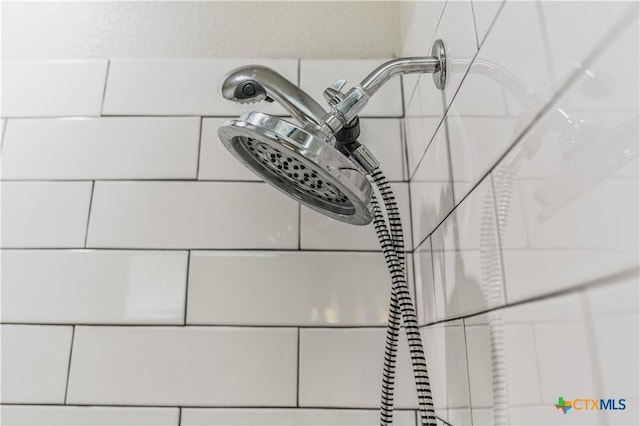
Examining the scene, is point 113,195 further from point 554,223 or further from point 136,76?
point 554,223

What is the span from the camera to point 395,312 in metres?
0.63

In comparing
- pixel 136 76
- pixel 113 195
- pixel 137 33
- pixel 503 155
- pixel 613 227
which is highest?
pixel 137 33

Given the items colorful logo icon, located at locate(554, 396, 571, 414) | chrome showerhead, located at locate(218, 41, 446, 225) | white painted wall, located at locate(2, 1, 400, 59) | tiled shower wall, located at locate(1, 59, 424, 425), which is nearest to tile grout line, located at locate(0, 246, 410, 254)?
tiled shower wall, located at locate(1, 59, 424, 425)

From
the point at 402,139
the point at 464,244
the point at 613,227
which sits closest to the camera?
the point at 613,227

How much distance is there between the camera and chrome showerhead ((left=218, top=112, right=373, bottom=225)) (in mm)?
406

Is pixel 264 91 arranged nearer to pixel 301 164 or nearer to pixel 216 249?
pixel 301 164

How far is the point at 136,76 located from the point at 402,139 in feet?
1.67

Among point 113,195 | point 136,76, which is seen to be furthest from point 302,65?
point 113,195

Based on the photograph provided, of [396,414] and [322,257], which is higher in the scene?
[322,257]

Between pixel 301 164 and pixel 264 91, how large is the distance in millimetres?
200

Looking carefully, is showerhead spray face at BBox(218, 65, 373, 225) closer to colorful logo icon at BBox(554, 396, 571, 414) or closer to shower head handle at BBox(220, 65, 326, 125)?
shower head handle at BBox(220, 65, 326, 125)

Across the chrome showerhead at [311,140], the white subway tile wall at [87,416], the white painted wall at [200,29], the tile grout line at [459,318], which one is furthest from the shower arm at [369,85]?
the white subway tile wall at [87,416]

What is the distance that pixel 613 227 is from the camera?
25 cm

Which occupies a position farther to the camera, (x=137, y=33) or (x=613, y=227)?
(x=137, y=33)
